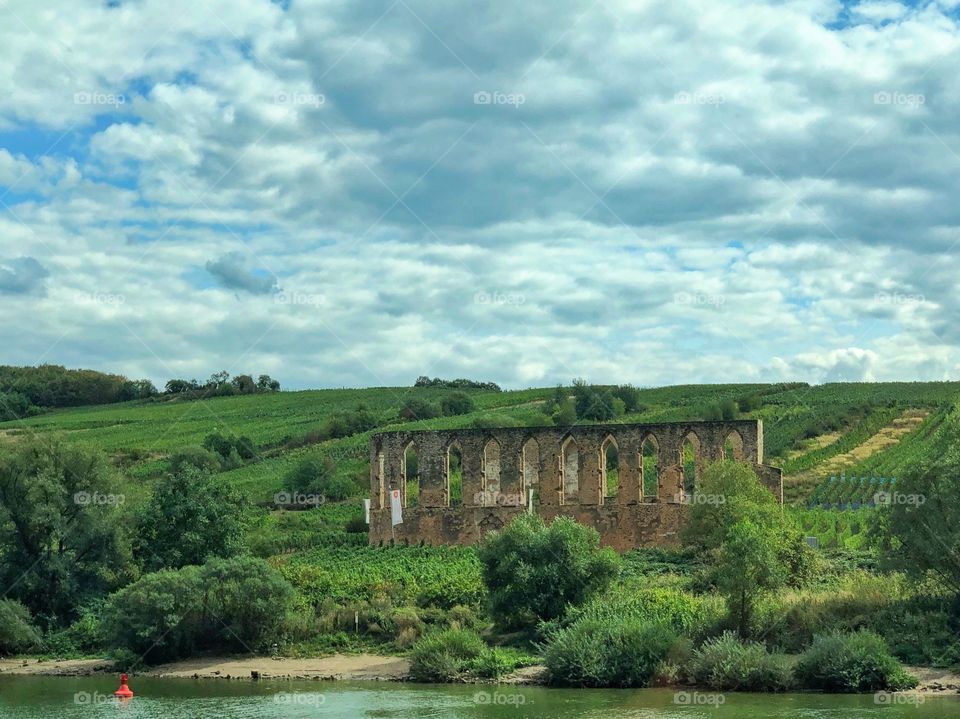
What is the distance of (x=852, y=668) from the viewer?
2939 cm

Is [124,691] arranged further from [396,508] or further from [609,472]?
[609,472]

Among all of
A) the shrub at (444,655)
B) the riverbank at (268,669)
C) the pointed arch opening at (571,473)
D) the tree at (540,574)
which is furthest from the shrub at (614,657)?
the pointed arch opening at (571,473)

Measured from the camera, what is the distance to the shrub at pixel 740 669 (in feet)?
98.1

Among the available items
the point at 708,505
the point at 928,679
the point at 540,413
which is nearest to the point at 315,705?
the point at 928,679

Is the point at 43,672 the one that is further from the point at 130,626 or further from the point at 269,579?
the point at 269,579

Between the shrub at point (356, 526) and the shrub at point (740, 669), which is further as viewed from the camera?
the shrub at point (356, 526)

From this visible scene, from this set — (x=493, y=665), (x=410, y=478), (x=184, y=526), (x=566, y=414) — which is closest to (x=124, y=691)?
(x=493, y=665)

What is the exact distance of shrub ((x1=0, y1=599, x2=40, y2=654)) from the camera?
3878 centimetres

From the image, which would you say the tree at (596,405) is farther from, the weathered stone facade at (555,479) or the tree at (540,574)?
the tree at (540,574)

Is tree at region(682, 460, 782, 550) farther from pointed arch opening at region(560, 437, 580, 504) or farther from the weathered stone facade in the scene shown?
pointed arch opening at region(560, 437, 580, 504)

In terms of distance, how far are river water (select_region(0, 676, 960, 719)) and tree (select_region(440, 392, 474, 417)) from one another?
60111mm

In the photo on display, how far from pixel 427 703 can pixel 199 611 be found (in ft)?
35.9

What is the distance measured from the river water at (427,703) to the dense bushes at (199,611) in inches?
125

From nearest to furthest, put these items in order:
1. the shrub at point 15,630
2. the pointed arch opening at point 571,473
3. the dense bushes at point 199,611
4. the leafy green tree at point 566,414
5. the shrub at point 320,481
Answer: the dense bushes at point 199,611 < the shrub at point 15,630 < the pointed arch opening at point 571,473 < the shrub at point 320,481 < the leafy green tree at point 566,414
